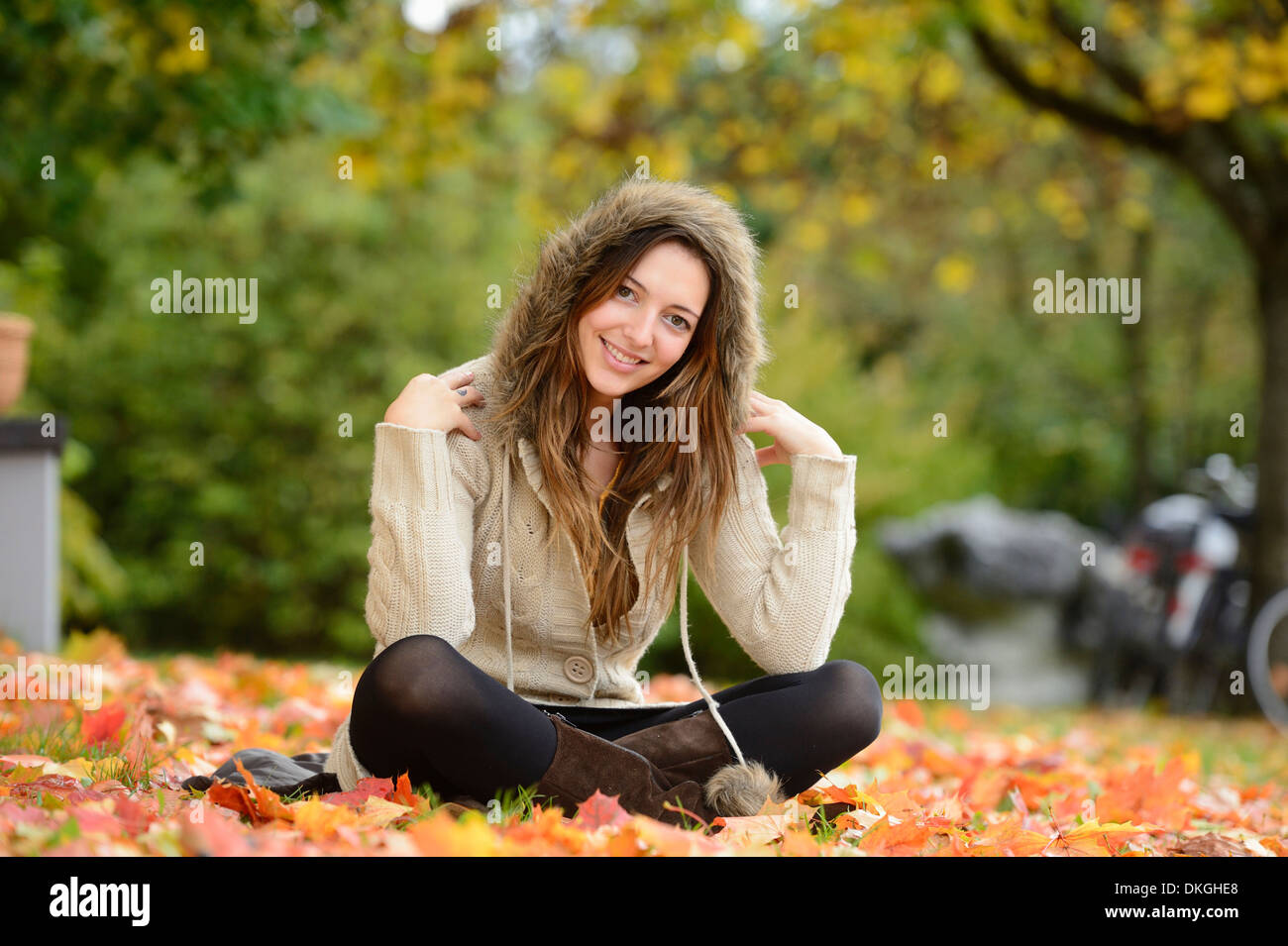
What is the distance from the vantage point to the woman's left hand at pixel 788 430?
2.35 meters

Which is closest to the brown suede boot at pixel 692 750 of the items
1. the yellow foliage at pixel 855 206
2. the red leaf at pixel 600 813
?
the red leaf at pixel 600 813

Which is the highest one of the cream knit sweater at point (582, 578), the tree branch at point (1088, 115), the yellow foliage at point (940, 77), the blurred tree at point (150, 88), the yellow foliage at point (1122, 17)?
the yellow foliage at point (1122, 17)

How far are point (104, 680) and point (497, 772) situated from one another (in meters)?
1.91

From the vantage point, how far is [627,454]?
94.1 inches

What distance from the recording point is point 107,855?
1492 millimetres

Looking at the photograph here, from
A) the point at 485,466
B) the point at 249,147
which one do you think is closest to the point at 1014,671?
the point at 249,147

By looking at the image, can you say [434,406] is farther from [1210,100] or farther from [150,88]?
[1210,100]

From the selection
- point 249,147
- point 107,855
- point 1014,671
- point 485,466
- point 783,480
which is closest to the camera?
point 107,855

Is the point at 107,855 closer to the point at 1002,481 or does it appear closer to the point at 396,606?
the point at 396,606

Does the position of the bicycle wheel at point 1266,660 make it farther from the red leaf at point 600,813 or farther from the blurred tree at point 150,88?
the blurred tree at point 150,88

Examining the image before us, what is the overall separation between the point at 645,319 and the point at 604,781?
2.75 ft

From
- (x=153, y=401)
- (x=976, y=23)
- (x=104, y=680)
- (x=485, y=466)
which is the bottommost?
(x=104, y=680)

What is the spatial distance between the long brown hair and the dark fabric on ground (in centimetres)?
28

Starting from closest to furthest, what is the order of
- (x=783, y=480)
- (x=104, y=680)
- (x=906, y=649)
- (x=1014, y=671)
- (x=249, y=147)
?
1. (x=104, y=680)
2. (x=249, y=147)
3. (x=783, y=480)
4. (x=906, y=649)
5. (x=1014, y=671)
